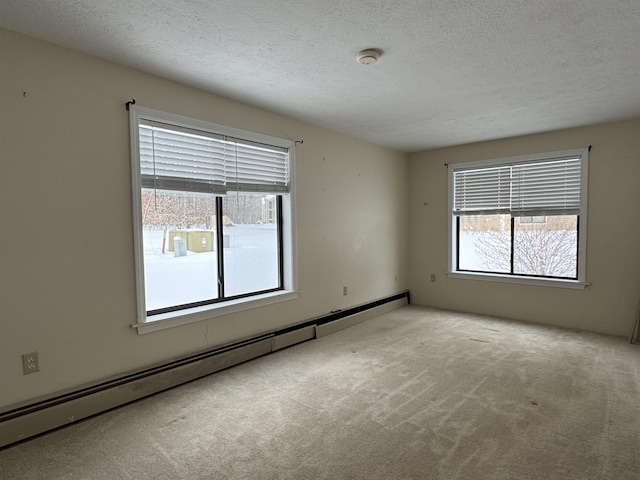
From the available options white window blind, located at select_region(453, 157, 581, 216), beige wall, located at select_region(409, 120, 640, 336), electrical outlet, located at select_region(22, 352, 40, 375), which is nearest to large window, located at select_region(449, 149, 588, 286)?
white window blind, located at select_region(453, 157, 581, 216)

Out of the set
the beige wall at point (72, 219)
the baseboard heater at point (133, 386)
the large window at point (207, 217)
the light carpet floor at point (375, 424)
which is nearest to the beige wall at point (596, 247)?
the light carpet floor at point (375, 424)

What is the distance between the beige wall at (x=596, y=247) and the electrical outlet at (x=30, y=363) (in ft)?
16.3

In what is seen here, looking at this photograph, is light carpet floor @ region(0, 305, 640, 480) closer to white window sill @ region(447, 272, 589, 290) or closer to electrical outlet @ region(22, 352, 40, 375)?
electrical outlet @ region(22, 352, 40, 375)

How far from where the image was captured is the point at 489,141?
5004mm

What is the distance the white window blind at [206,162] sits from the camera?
2.84 metres

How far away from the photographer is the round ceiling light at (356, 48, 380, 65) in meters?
2.42

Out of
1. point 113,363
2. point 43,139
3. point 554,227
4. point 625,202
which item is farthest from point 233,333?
point 625,202

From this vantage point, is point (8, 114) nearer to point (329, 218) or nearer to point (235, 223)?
point (235, 223)

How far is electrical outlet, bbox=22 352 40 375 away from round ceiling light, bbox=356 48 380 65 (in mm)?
2874

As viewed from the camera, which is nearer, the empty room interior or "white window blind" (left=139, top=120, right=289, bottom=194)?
the empty room interior

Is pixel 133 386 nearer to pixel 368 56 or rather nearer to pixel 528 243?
pixel 368 56

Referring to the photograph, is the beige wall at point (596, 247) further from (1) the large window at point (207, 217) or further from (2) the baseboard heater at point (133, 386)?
(1) the large window at point (207, 217)

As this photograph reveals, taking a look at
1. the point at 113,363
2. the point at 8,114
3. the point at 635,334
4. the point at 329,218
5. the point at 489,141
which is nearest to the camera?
the point at 8,114

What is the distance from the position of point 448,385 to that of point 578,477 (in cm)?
110
